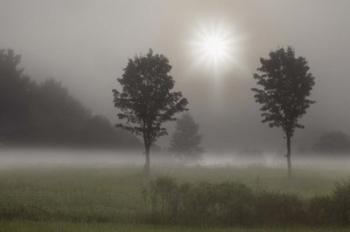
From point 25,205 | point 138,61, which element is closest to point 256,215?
point 25,205

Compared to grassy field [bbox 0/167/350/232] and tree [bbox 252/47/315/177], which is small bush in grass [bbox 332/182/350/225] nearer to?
grassy field [bbox 0/167/350/232]

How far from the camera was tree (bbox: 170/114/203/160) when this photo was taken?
281 feet

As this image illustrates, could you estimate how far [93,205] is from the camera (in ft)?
77.0

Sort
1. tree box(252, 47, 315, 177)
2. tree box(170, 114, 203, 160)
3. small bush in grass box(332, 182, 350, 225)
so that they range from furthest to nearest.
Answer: tree box(170, 114, 203, 160), tree box(252, 47, 315, 177), small bush in grass box(332, 182, 350, 225)

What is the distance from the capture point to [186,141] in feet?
282

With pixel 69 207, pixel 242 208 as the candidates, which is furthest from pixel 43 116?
pixel 242 208

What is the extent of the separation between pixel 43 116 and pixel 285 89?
120ft

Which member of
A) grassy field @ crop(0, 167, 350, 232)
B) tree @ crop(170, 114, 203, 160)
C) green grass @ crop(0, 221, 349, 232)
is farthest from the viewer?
tree @ crop(170, 114, 203, 160)

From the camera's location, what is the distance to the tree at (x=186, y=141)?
8575 centimetres

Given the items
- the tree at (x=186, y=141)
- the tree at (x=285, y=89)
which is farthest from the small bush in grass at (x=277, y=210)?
the tree at (x=186, y=141)

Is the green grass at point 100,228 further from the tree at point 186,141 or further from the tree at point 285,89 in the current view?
the tree at point 186,141

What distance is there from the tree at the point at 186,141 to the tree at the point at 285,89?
3556 centimetres

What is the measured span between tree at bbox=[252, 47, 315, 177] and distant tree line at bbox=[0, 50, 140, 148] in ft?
102

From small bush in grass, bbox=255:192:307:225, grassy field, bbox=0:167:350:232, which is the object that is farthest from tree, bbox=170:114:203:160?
small bush in grass, bbox=255:192:307:225
